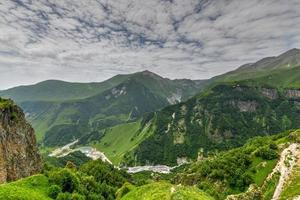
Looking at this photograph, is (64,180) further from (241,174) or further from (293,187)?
(241,174)

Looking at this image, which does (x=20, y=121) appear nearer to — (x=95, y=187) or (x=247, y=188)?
(x=95, y=187)

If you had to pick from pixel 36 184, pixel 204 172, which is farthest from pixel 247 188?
pixel 36 184

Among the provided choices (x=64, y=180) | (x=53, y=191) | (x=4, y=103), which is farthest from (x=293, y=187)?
(x=4, y=103)

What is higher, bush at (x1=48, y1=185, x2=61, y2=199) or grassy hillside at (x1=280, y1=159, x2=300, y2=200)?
bush at (x1=48, y1=185, x2=61, y2=199)

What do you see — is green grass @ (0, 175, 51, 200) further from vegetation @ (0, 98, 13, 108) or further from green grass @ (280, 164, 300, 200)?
green grass @ (280, 164, 300, 200)

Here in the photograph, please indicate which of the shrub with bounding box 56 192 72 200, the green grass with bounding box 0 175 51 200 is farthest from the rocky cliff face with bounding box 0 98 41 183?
the shrub with bounding box 56 192 72 200

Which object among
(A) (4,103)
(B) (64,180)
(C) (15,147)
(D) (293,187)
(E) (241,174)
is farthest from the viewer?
(E) (241,174)

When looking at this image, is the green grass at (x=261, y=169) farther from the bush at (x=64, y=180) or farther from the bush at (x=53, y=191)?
the bush at (x=53, y=191)
